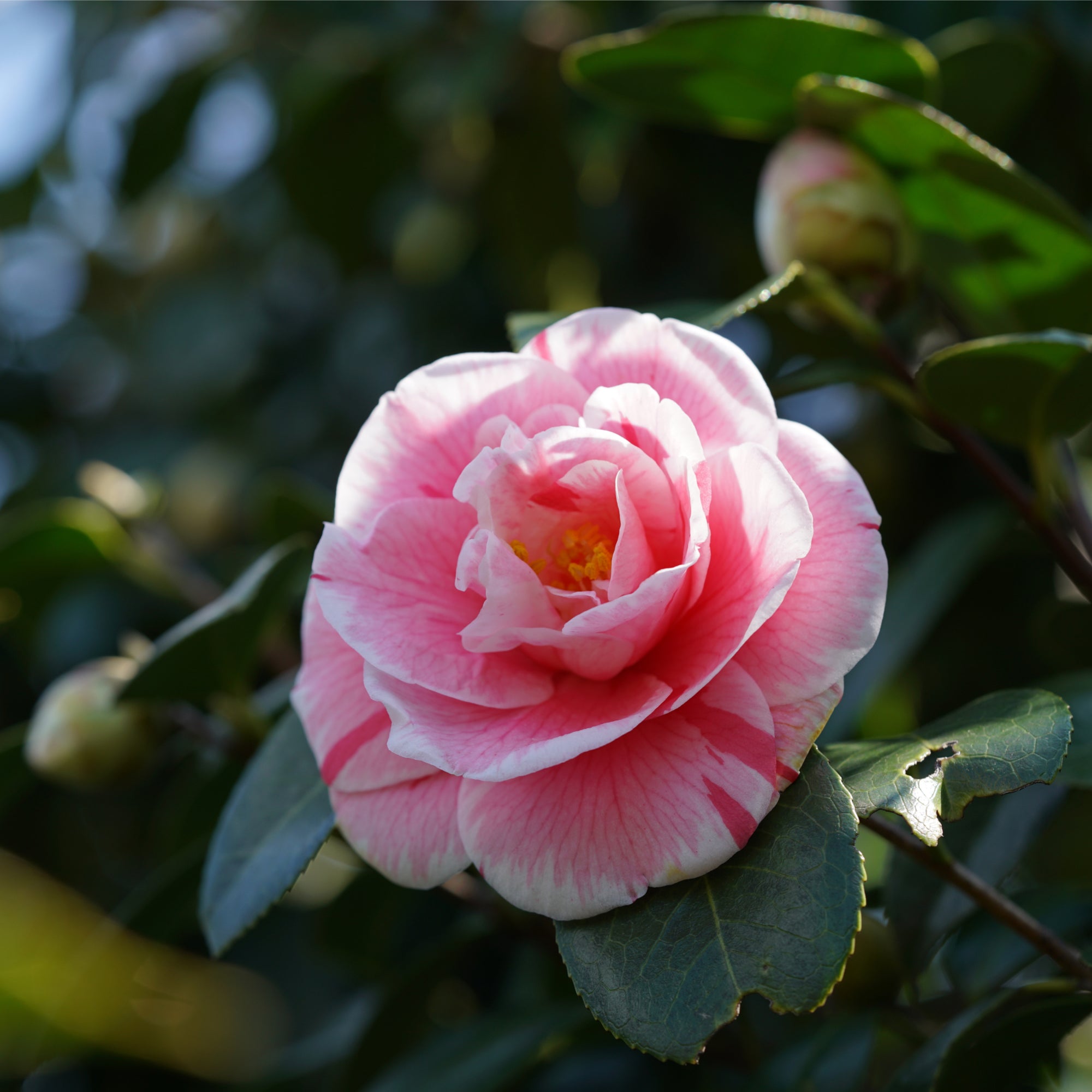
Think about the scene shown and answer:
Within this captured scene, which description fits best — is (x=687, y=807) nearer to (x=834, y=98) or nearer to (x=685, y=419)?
(x=685, y=419)

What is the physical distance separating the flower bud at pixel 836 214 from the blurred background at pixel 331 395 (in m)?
0.26

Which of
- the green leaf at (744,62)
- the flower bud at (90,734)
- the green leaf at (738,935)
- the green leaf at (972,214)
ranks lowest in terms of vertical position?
the flower bud at (90,734)

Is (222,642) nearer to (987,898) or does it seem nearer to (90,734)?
(90,734)

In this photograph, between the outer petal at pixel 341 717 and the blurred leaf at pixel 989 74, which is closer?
the outer petal at pixel 341 717

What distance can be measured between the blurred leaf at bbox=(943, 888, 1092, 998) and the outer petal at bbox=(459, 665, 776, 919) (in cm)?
46

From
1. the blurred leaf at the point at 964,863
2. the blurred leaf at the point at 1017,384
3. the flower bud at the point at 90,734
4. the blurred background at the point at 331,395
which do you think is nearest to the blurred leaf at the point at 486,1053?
the blurred background at the point at 331,395

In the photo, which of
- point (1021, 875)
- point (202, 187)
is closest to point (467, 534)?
point (1021, 875)

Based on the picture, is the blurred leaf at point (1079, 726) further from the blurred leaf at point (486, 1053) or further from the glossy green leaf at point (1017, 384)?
Answer: the blurred leaf at point (486, 1053)

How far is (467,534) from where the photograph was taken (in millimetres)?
591

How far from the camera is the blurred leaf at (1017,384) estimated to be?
689mm

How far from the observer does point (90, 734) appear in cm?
90

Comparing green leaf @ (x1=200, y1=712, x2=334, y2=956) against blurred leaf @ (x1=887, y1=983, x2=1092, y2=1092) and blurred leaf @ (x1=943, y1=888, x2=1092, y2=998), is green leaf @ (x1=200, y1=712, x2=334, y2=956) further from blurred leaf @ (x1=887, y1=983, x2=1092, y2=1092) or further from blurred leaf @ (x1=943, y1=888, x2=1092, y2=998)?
blurred leaf @ (x1=943, y1=888, x2=1092, y2=998)

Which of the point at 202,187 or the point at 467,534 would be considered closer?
the point at 467,534

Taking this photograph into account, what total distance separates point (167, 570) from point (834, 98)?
0.80 meters
